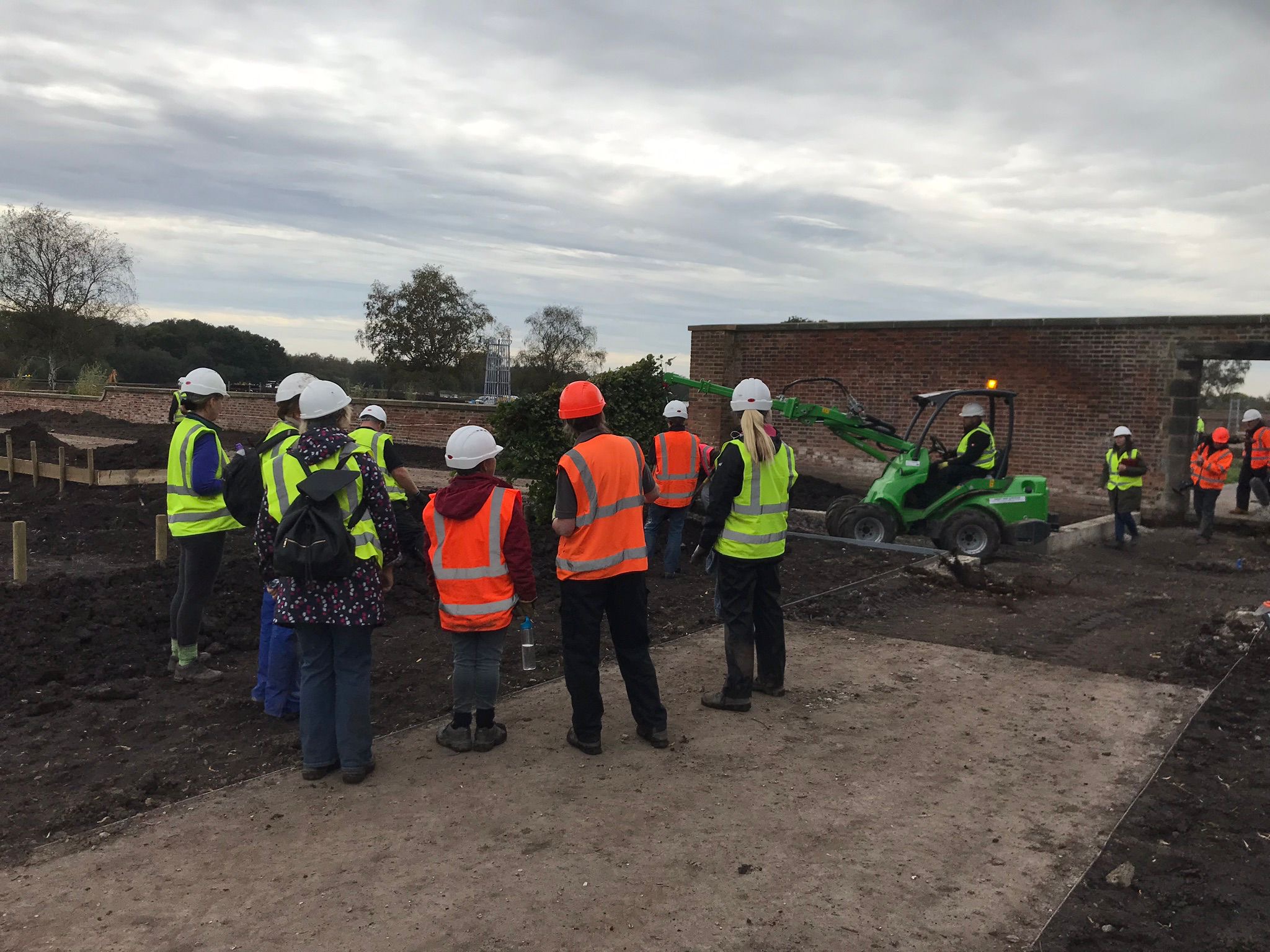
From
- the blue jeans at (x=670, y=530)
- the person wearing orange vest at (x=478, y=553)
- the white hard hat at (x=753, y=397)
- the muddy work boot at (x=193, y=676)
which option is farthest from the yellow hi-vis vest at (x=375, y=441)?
the blue jeans at (x=670, y=530)

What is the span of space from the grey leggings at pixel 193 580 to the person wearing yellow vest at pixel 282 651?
691 millimetres

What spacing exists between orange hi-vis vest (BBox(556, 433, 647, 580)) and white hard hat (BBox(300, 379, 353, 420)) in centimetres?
112

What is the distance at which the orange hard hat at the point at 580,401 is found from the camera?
4.85m

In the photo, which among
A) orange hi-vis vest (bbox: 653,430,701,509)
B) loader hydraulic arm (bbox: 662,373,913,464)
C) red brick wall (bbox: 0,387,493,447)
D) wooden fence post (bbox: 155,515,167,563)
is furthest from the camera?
red brick wall (bbox: 0,387,493,447)

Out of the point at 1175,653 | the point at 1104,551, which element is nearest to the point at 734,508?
the point at 1175,653

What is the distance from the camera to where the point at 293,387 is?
5.35 m

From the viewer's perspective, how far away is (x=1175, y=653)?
282 inches

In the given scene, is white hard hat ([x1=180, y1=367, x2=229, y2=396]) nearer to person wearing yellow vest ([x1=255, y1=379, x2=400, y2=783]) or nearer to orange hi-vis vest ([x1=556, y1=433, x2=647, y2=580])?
person wearing yellow vest ([x1=255, y1=379, x2=400, y2=783])

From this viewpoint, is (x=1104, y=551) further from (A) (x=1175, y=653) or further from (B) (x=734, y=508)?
(B) (x=734, y=508)

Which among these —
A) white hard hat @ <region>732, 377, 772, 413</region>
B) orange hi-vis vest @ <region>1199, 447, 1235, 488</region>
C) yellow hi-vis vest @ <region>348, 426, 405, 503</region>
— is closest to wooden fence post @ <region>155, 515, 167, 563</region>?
yellow hi-vis vest @ <region>348, 426, 405, 503</region>

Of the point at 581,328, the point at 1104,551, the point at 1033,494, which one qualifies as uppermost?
the point at 581,328

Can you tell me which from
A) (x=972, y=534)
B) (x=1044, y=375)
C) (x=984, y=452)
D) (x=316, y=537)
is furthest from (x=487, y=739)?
(x=1044, y=375)

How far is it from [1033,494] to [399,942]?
32.9ft

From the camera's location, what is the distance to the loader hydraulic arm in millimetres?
12414
